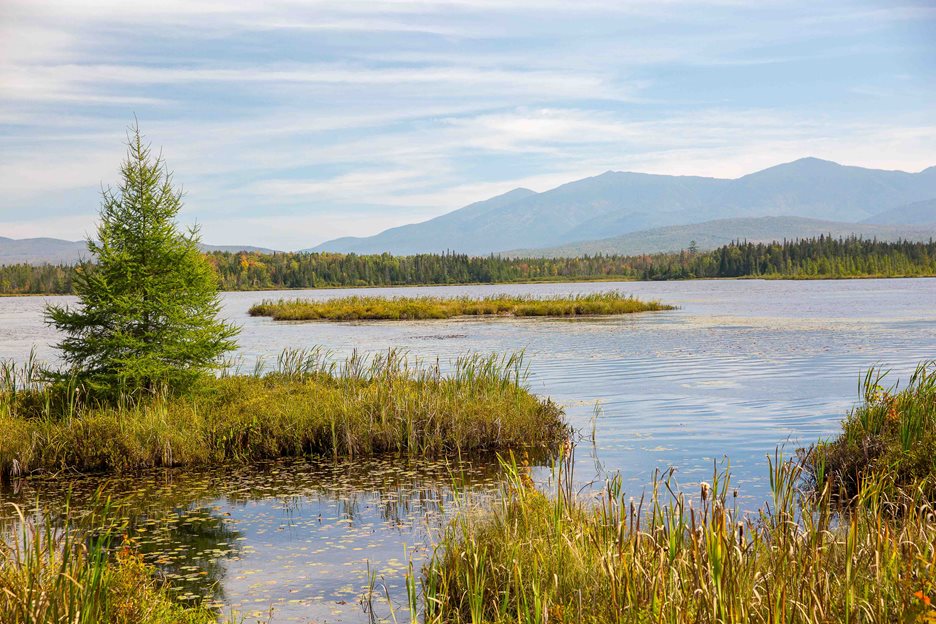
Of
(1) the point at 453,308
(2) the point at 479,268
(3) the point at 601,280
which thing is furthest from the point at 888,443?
(2) the point at 479,268

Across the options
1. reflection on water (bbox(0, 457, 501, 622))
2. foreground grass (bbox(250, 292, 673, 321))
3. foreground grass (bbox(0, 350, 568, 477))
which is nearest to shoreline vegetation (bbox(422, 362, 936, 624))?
reflection on water (bbox(0, 457, 501, 622))

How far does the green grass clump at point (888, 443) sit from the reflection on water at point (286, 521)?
5588 mm

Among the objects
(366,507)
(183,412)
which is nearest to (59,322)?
(183,412)

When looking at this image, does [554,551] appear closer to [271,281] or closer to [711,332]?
[711,332]

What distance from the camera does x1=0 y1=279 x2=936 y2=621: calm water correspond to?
438 inches

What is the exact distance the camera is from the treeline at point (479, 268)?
159m

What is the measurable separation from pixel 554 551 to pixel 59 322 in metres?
14.6

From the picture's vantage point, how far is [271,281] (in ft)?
560

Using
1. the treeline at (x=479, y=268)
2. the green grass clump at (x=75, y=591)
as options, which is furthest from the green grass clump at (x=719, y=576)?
the treeline at (x=479, y=268)

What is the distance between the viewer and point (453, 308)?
74.6 m

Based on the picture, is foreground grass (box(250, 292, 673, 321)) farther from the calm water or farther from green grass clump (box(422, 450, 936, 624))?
green grass clump (box(422, 450, 936, 624))

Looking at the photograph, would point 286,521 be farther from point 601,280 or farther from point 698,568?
point 601,280

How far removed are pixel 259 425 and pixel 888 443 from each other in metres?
11.6

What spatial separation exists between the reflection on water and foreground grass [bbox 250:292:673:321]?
53.8m
